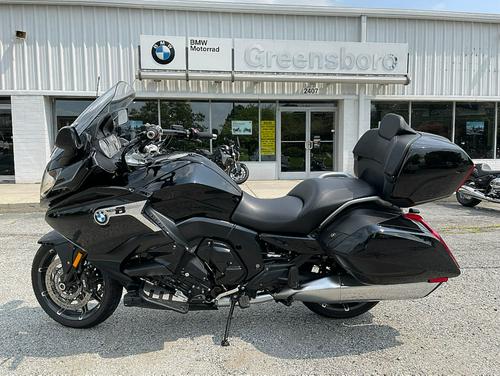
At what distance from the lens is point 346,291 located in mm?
2736

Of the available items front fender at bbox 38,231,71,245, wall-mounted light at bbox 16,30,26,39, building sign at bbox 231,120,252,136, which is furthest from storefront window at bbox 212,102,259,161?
front fender at bbox 38,231,71,245

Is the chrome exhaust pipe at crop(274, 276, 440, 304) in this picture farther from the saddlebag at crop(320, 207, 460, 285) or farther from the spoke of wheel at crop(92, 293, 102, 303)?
the spoke of wheel at crop(92, 293, 102, 303)

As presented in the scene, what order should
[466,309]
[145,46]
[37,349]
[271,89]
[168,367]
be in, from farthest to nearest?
[271,89], [145,46], [466,309], [37,349], [168,367]

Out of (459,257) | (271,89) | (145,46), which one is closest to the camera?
(459,257)

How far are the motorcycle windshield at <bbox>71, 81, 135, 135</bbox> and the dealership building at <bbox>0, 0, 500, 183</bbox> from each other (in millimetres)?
8172

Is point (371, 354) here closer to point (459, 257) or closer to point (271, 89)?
point (459, 257)

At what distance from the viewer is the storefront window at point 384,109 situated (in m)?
13.4

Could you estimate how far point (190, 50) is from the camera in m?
11.6

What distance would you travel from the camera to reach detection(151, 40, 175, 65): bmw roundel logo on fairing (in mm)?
11461

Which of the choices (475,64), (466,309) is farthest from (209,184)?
(475,64)

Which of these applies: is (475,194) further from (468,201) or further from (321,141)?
(321,141)

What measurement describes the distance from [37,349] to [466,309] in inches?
137

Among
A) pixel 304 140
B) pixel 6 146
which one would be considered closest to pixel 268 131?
pixel 304 140

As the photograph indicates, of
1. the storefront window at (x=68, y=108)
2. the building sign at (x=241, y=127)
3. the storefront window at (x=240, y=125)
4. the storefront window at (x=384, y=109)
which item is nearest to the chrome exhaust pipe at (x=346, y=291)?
the storefront window at (x=240, y=125)
